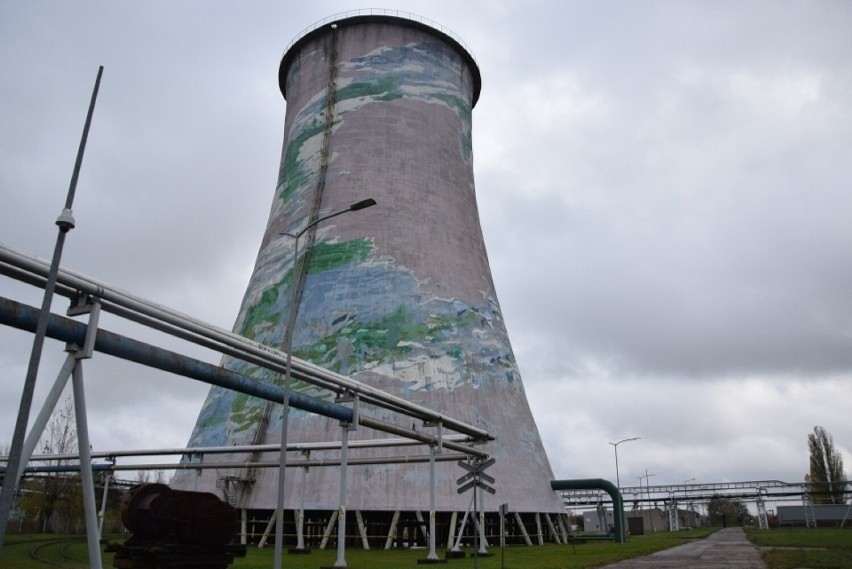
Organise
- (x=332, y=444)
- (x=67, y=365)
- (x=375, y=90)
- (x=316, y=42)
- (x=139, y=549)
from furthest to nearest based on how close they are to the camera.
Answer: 1. (x=316, y=42)
2. (x=375, y=90)
3. (x=332, y=444)
4. (x=139, y=549)
5. (x=67, y=365)

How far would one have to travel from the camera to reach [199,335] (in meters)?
12.5

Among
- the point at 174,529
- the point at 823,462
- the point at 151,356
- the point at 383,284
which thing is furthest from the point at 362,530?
the point at 823,462

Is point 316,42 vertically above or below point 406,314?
above

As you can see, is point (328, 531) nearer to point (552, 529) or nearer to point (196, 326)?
point (552, 529)

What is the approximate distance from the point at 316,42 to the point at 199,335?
26615 mm

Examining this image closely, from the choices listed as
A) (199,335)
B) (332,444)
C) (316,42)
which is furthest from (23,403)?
(316,42)

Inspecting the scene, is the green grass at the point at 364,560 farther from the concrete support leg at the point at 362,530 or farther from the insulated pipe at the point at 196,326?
the insulated pipe at the point at 196,326

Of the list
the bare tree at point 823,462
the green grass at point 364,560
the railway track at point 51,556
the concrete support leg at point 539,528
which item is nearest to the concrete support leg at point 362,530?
the green grass at point 364,560

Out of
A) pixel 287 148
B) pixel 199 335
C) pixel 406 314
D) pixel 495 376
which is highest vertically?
pixel 287 148

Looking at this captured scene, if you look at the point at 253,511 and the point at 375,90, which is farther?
the point at 375,90

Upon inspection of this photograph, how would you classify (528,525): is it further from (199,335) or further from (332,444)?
(199,335)

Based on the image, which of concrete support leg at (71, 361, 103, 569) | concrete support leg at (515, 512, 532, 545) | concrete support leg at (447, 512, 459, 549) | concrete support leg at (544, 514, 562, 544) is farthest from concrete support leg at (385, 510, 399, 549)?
concrete support leg at (71, 361, 103, 569)

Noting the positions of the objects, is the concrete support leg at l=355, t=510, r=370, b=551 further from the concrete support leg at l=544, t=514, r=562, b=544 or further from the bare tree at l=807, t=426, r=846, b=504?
the bare tree at l=807, t=426, r=846, b=504

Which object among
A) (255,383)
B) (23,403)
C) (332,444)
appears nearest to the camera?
(23,403)
